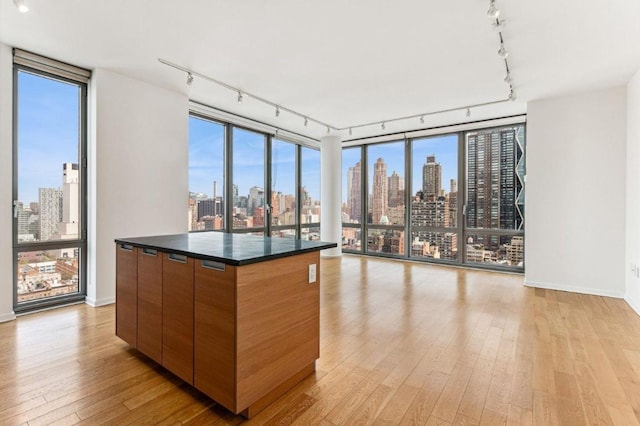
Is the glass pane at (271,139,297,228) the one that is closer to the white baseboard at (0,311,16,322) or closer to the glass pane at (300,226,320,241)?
the glass pane at (300,226,320,241)

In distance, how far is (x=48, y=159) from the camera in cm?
361

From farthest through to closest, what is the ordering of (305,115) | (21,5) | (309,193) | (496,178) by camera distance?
(309,193)
(496,178)
(305,115)
(21,5)

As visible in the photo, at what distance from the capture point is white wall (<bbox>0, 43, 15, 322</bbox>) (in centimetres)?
316

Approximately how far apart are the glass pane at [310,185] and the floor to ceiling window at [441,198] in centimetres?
72

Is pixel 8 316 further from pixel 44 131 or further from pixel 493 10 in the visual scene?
pixel 493 10

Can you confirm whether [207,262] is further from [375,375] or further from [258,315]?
[375,375]

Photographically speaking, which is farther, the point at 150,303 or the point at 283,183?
the point at 283,183

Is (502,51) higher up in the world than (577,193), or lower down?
higher up

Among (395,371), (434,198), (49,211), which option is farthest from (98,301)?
(434,198)

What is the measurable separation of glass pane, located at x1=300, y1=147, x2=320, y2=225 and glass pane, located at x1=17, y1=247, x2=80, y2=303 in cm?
447

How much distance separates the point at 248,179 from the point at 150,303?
409cm

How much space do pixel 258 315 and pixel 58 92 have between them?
12.7ft

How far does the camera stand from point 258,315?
177cm

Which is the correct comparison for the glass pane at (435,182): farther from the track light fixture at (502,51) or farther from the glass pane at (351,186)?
the track light fixture at (502,51)
